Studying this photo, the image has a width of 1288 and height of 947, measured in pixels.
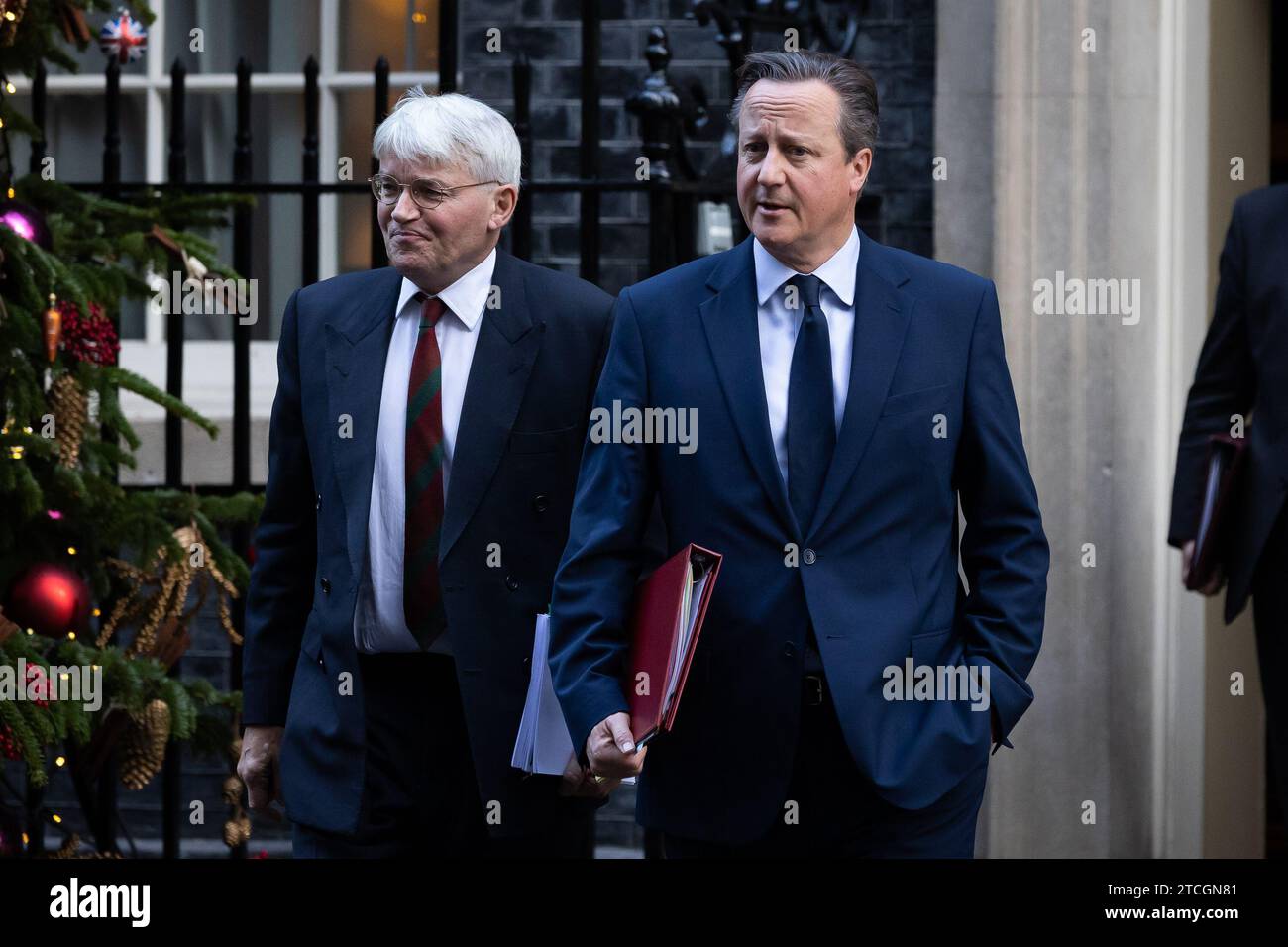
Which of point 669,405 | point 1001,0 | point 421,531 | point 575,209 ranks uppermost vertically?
point 1001,0

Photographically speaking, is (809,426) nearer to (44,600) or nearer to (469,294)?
(469,294)

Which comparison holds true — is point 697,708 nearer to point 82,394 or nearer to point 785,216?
point 785,216

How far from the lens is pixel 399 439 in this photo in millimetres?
3455

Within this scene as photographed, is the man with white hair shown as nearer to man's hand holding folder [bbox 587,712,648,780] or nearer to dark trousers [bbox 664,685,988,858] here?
man's hand holding folder [bbox 587,712,648,780]

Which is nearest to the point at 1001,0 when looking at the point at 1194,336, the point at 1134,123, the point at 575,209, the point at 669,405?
the point at 1134,123

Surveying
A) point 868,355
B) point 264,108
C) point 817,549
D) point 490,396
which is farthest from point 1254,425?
point 264,108

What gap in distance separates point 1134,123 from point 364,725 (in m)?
3.19

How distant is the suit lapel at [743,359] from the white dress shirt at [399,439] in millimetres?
507

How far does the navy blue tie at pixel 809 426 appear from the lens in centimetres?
311

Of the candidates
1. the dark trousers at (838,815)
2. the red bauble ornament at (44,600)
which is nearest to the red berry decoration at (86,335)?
the red bauble ornament at (44,600)

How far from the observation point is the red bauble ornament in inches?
173

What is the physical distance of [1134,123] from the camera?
5.54 metres

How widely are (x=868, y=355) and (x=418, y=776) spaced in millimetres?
1099

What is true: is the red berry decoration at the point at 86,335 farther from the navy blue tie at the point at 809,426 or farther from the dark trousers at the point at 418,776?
the navy blue tie at the point at 809,426
